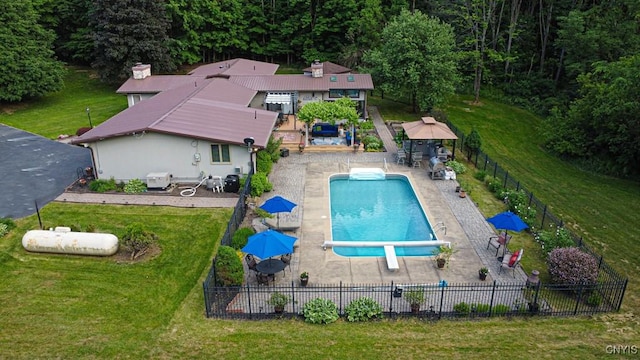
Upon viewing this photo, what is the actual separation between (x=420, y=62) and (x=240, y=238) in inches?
957

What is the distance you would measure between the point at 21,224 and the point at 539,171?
29.0 m

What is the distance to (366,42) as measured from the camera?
4656cm

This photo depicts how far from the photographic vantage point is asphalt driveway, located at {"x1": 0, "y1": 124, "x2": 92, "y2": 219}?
22812 mm

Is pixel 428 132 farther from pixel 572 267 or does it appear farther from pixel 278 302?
pixel 278 302

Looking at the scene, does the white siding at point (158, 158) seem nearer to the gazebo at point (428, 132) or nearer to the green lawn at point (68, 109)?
the gazebo at point (428, 132)

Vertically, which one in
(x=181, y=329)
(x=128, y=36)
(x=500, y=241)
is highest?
(x=128, y=36)

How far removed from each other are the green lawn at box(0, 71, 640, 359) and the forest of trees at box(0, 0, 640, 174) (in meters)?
12.0

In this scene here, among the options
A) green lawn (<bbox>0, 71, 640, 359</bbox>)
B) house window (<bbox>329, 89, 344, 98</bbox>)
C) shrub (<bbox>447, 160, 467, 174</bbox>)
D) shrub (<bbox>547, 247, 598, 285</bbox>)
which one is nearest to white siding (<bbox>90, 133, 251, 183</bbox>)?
green lawn (<bbox>0, 71, 640, 359</bbox>)

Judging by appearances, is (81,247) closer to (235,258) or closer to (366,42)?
(235,258)

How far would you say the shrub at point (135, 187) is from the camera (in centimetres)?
2392

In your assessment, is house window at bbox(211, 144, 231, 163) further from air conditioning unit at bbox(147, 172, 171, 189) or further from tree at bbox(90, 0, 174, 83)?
tree at bbox(90, 0, 174, 83)

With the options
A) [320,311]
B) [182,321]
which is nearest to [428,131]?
[320,311]

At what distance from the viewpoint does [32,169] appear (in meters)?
26.7

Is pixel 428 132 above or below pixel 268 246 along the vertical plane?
above
